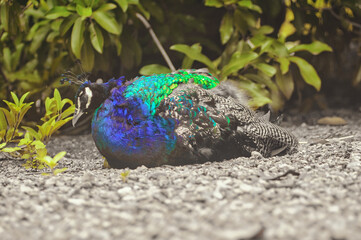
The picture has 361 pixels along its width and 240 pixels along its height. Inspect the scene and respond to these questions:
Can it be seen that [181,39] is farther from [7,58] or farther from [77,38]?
[7,58]

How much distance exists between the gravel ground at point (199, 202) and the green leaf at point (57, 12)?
1.66 metres

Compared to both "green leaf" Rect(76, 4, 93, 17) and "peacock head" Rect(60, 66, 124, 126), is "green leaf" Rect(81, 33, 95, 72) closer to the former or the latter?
"green leaf" Rect(76, 4, 93, 17)

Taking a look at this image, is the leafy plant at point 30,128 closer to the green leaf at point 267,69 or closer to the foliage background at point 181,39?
the foliage background at point 181,39

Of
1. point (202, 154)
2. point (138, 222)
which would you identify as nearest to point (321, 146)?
point (202, 154)

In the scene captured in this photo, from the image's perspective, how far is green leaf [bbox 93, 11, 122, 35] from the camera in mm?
3896

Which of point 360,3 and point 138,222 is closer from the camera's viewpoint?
point 138,222

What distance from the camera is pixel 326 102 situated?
21.0ft

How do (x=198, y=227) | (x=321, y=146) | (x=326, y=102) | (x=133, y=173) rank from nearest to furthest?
(x=198, y=227) → (x=133, y=173) → (x=321, y=146) → (x=326, y=102)

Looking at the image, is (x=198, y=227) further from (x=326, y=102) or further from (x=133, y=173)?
(x=326, y=102)

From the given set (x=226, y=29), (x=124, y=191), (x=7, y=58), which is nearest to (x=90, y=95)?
(x=124, y=191)

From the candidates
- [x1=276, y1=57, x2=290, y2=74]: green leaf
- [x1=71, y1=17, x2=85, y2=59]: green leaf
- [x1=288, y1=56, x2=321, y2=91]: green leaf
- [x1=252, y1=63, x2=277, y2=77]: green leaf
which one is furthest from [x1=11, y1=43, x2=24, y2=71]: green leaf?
[x1=288, y1=56, x2=321, y2=91]: green leaf

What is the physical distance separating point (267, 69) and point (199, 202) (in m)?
2.48

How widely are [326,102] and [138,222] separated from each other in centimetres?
506

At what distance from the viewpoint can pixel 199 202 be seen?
81.0 inches
